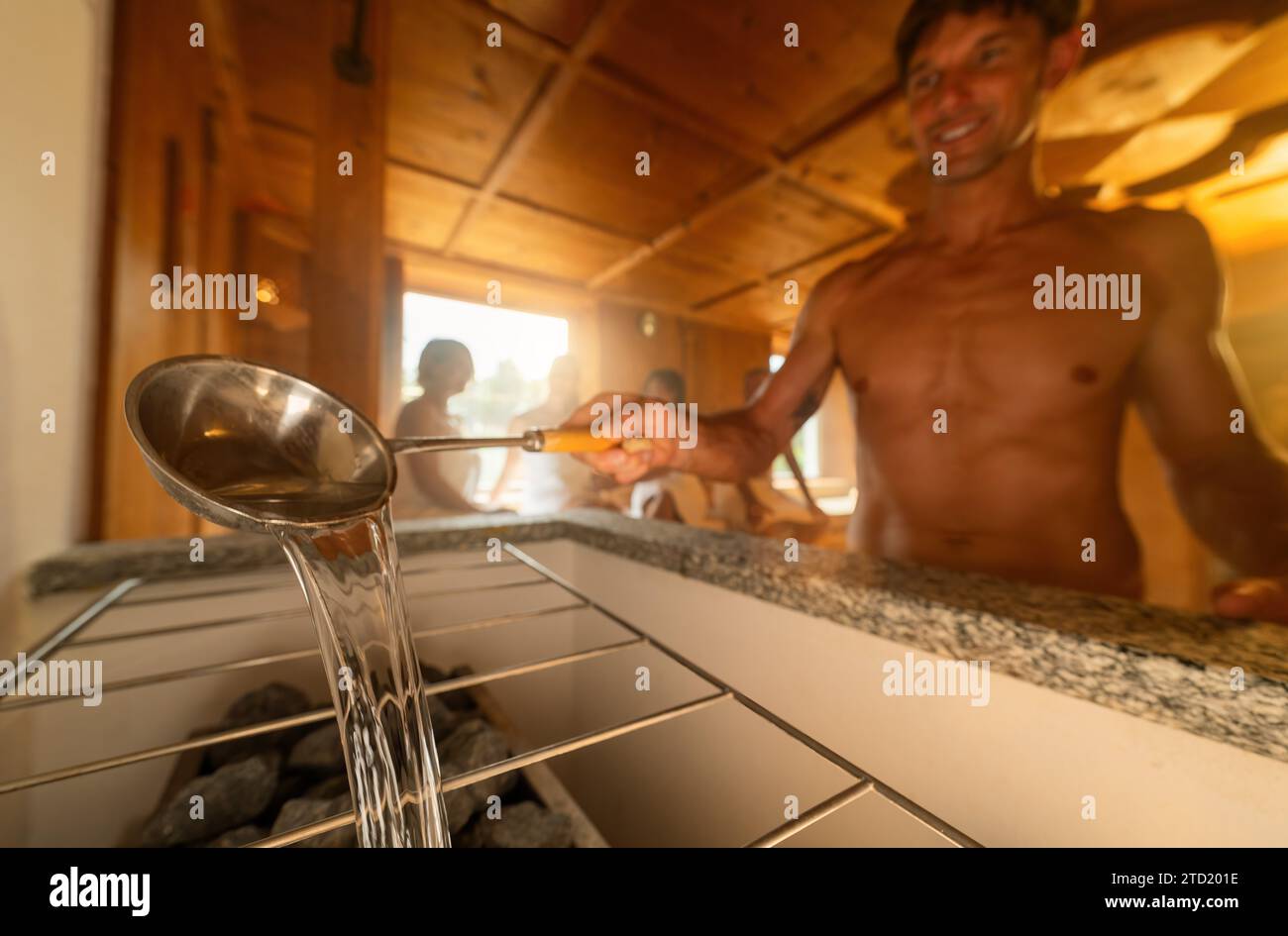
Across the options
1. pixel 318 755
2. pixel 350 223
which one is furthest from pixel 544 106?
pixel 318 755

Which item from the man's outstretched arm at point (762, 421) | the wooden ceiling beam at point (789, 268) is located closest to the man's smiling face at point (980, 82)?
the man's outstretched arm at point (762, 421)

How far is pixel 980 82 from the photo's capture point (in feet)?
3.38

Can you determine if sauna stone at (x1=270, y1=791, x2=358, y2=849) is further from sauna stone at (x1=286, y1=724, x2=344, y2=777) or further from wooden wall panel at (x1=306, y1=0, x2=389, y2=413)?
wooden wall panel at (x1=306, y1=0, x2=389, y2=413)

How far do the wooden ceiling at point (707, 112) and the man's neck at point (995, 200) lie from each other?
1.24 ft

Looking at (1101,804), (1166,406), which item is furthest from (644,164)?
(1101,804)

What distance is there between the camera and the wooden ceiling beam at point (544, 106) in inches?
45.6

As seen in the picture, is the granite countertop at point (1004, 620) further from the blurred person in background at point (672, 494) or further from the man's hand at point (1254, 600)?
the blurred person in background at point (672, 494)

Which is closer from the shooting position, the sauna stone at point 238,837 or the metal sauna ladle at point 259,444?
the metal sauna ladle at point 259,444

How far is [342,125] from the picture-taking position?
1.16 metres

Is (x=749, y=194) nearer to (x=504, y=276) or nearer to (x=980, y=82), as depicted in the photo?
(x=980, y=82)

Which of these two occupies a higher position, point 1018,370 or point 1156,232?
point 1156,232

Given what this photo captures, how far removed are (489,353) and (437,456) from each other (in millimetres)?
814

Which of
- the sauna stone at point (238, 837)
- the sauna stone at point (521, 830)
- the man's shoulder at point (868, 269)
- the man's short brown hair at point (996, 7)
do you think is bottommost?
the sauna stone at point (521, 830)

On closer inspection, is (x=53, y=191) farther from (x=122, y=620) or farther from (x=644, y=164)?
(x=644, y=164)
